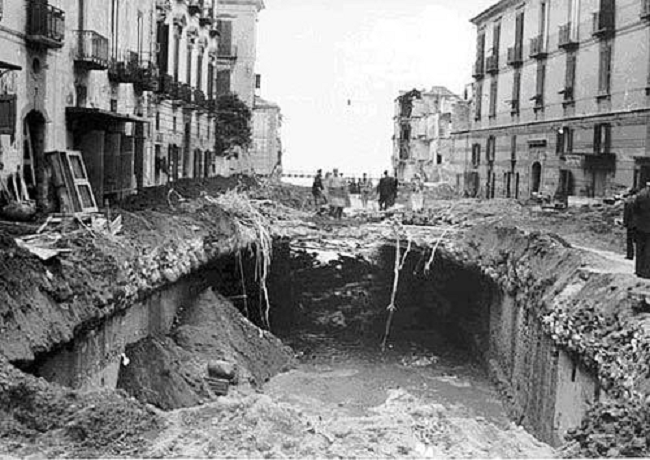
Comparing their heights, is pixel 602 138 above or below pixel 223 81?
below

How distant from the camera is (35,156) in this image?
63.7 ft

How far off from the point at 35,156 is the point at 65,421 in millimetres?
12914

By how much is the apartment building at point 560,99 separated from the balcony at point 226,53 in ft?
44.4

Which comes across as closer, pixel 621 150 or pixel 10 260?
pixel 10 260

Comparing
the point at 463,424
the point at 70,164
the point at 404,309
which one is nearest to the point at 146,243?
the point at 70,164

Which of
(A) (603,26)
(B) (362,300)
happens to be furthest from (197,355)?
(A) (603,26)

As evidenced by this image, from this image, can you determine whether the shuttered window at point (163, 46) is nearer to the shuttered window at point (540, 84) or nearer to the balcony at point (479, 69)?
the shuttered window at point (540, 84)

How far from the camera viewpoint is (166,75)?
30.0 meters

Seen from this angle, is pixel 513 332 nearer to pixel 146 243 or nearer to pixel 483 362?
pixel 483 362

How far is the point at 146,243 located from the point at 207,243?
13.3 ft

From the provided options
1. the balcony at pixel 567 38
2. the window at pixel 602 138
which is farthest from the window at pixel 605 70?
the balcony at pixel 567 38

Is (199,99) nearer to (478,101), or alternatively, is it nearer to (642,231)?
(478,101)

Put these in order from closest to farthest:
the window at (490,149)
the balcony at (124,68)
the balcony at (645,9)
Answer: the balcony at (124,68) < the balcony at (645,9) < the window at (490,149)

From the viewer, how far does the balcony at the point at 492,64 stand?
41344 millimetres
